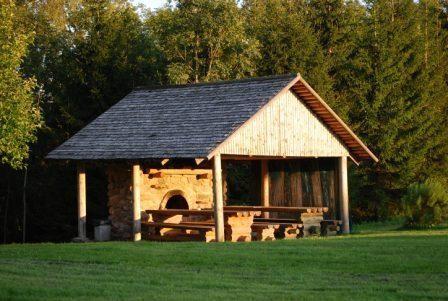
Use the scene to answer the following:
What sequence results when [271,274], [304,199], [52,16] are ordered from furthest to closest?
[52,16] → [304,199] → [271,274]

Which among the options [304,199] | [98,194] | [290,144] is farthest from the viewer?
[98,194]

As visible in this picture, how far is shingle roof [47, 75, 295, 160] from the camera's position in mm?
25734

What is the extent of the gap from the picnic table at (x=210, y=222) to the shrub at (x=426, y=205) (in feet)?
16.0

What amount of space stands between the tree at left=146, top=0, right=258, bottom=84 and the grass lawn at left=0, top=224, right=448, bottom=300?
16988mm

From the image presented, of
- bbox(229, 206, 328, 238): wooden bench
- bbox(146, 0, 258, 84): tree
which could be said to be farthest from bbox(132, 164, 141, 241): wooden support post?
bbox(146, 0, 258, 84): tree

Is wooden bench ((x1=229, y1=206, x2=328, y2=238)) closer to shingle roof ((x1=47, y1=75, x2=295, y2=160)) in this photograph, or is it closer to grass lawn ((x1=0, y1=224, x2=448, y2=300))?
shingle roof ((x1=47, y1=75, x2=295, y2=160))

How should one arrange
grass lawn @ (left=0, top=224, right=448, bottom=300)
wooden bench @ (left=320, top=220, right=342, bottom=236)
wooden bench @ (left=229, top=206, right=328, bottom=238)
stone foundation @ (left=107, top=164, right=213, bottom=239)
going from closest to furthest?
grass lawn @ (left=0, top=224, right=448, bottom=300)
wooden bench @ (left=229, top=206, right=328, bottom=238)
wooden bench @ (left=320, top=220, right=342, bottom=236)
stone foundation @ (left=107, top=164, right=213, bottom=239)

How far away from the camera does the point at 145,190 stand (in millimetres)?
28672

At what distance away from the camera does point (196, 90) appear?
29328 millimetres

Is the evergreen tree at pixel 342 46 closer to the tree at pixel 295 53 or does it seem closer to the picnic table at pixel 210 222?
the tree at pixel 295 53

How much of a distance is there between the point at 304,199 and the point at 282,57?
26.1ft

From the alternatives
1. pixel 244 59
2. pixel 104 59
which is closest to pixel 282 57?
pixel 244 59

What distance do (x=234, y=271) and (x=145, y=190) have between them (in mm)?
11532

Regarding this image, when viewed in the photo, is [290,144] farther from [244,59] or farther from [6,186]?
[6,186]
